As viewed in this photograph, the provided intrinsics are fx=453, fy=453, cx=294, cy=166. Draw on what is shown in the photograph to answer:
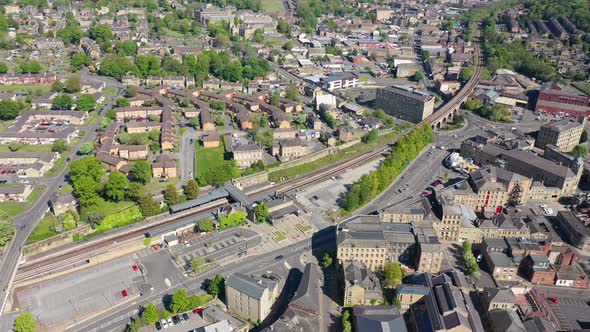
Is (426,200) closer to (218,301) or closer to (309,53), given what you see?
(218,301)

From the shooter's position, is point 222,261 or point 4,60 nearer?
point 222,261

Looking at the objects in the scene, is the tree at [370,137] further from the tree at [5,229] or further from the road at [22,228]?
the tree at [5,229]

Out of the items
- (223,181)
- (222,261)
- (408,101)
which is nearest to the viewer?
(222,261)

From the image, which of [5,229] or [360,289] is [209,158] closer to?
[5,229]

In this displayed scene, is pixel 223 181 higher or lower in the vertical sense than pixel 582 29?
lower

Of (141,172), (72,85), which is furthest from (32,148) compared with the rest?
(72,85)

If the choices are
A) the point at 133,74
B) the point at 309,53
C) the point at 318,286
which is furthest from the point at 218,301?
the point at 309,53

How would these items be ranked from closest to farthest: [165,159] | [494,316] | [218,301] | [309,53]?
[494,316], [218,301], [165,159], [309,53]
